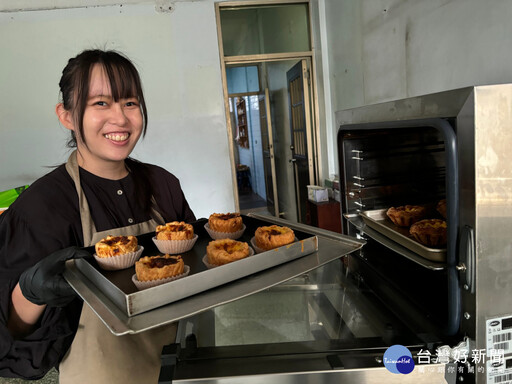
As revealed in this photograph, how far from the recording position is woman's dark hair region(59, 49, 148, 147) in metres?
1.49

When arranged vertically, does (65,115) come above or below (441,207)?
above

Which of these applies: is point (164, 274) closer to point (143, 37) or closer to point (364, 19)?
point (364, 19)

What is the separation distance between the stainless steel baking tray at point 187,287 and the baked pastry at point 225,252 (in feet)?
0.37

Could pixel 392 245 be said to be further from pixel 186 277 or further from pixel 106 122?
pixel 106 122

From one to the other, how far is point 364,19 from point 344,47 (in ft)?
2.41

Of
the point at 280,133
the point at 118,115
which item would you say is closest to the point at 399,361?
the point at 118,115

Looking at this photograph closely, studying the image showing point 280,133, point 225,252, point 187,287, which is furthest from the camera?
point 280,133

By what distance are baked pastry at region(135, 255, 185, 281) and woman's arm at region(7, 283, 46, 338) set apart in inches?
16.5

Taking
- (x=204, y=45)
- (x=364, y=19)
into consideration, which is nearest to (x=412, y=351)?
(x=364, y=19)

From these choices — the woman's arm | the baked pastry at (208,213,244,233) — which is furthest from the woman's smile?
the woman's arm

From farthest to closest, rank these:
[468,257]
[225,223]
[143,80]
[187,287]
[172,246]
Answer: [143,80] → [225,223] → [172,246] → [187,287] → [468,257]

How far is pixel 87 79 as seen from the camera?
1.49m

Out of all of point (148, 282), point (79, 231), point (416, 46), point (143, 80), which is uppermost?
point (143, 80)

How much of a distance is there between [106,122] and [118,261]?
1.89 feet
